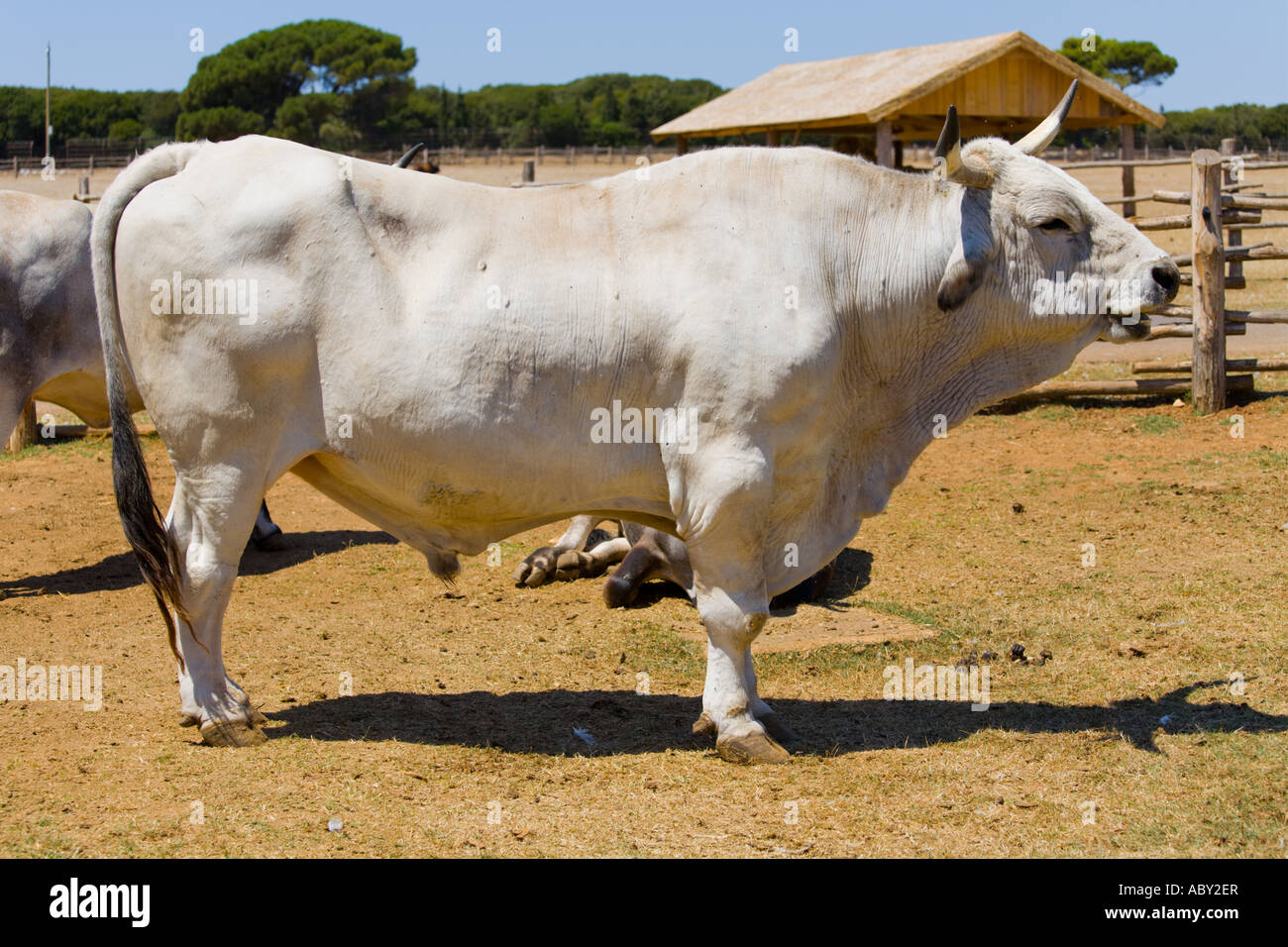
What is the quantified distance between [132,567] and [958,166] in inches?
233

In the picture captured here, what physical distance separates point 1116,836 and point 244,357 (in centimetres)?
344

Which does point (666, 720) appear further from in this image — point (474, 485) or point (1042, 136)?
point (1042, 136)

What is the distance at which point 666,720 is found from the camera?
5.47 metres

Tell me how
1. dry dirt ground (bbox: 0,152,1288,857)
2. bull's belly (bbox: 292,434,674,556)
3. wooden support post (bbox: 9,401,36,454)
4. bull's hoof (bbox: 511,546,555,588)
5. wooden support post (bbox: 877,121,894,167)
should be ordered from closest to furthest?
dry dirt ground (bbox: 0,152,1288,857) → bull's belly (bbox: 292,434,674,556) → bull's hoof (bbox: 511,546,555,588) → wooden support post (bbox: 9,401,36,454) → wooden support post (bbox: 877,121,894,167)

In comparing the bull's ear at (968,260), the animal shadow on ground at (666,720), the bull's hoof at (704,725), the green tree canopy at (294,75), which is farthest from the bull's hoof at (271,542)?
the green tree canopy at (294,75)

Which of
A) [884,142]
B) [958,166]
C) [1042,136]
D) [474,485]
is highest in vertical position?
[884,142]

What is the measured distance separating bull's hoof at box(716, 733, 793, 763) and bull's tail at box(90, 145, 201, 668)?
2.14 meters

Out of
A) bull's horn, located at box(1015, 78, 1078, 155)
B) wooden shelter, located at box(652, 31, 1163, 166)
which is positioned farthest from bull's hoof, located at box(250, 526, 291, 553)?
wooden shelter, located at box(652, 31, 1163, 166)

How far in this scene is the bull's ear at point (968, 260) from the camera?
5.07m

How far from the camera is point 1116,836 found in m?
4.16

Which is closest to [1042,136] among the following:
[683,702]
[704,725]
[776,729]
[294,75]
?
[776,729]

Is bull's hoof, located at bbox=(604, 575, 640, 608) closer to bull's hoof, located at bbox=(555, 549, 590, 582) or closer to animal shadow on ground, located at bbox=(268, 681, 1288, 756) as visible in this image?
bull's hoof, located at bbox=(555, 549, 590, 582)

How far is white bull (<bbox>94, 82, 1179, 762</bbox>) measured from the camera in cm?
480
